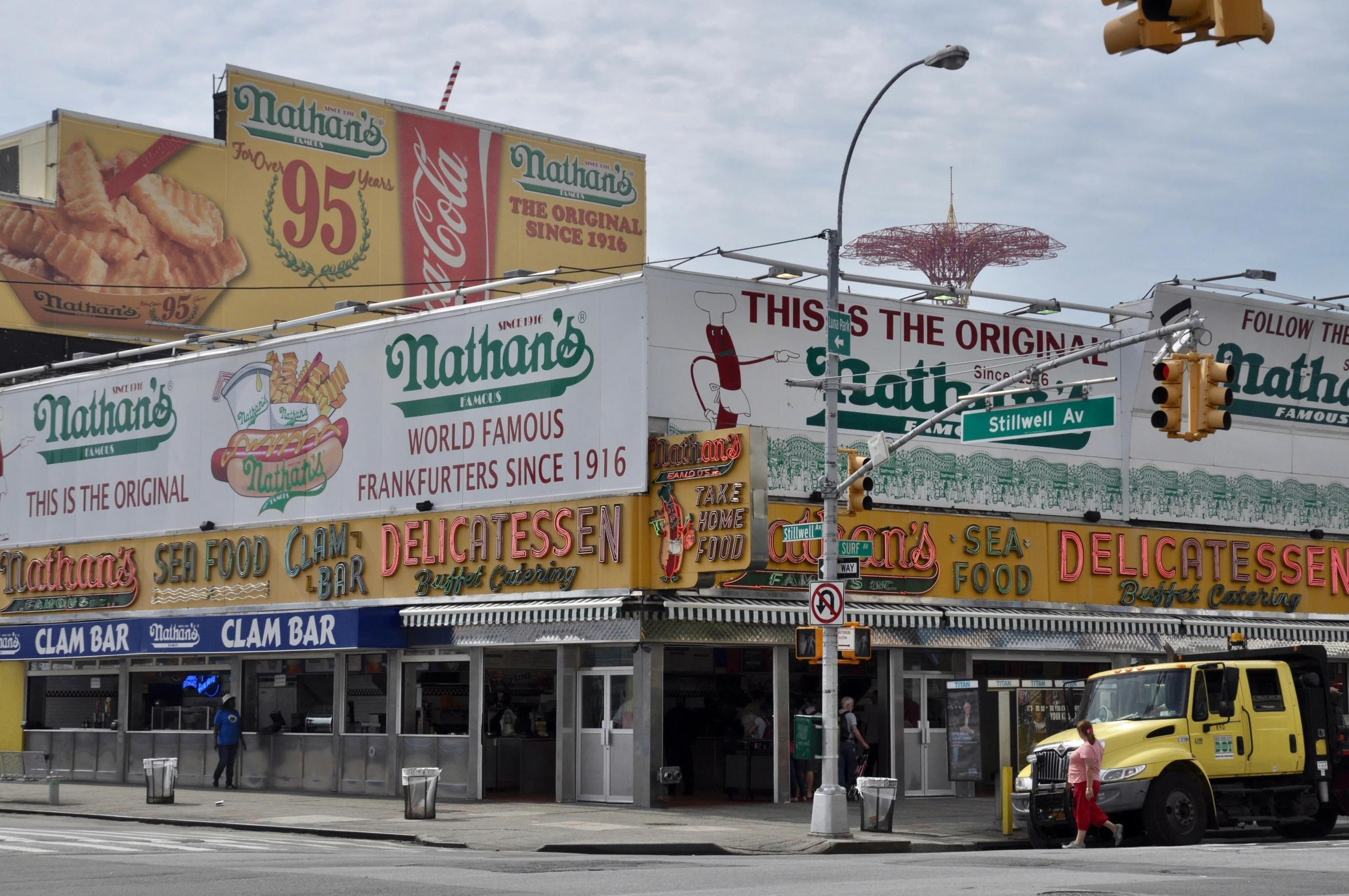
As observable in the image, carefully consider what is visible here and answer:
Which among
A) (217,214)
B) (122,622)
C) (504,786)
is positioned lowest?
(504,786)

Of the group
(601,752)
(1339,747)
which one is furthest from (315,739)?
(1339,747)

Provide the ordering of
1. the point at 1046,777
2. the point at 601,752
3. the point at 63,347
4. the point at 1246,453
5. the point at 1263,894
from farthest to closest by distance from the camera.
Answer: the point at 63,347
the point at 1246,453
the point at 601,752
the point at 1046,777
the point at 1263,894

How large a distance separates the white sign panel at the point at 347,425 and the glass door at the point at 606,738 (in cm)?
337

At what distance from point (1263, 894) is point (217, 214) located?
4533cm

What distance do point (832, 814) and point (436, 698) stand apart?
1118 cm

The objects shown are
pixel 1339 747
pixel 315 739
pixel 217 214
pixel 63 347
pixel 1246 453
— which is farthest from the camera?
pixel 217 214

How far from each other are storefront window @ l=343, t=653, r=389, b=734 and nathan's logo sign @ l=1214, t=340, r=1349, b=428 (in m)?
18.5

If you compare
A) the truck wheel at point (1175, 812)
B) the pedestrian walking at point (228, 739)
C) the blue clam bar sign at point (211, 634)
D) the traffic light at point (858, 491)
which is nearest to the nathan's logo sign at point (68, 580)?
the blue clam bar sign at point (211, 634)

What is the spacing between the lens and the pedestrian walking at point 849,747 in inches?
1180

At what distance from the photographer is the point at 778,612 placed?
29.4 metres

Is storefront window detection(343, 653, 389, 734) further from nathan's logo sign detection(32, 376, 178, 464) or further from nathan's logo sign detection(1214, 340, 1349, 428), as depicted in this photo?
nathan's logo sign detection(1214, 340, 1349, 428)

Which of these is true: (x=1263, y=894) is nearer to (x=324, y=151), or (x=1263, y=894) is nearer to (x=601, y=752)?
(x=601, y=752)

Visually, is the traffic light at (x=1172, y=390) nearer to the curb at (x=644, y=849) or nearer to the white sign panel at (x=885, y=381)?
the curb at (x=644, y=849)

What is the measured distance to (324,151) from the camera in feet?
185
